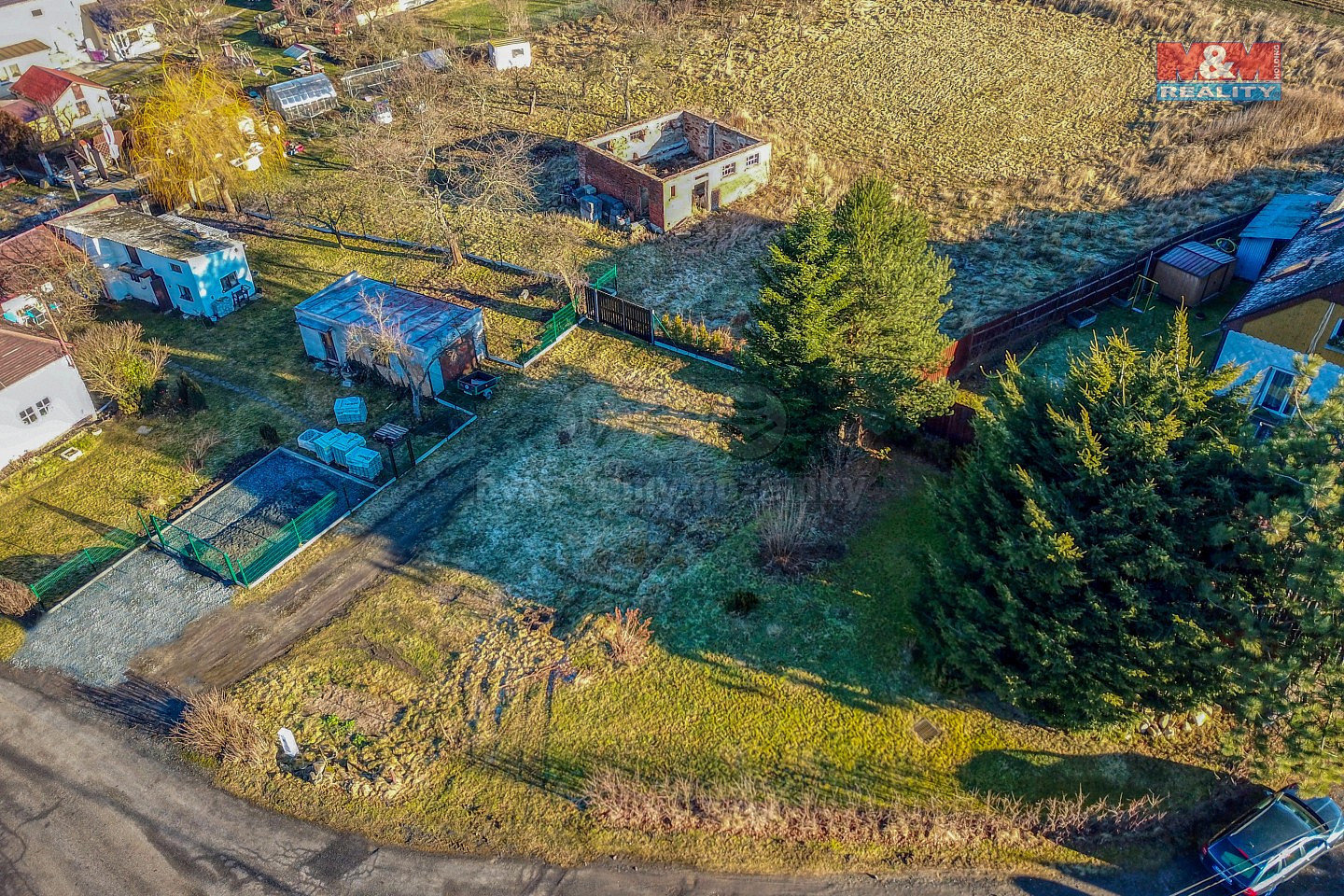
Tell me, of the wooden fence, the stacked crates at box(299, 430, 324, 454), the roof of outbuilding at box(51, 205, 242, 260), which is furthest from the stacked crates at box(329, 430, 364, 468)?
the wooden fence

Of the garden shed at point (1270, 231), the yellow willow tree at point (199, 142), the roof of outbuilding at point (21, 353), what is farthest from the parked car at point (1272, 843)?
the yellow willow tree at point (199, 142)

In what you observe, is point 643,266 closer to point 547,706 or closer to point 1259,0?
point 547,706

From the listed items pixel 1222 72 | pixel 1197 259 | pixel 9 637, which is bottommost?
pixel 9 637

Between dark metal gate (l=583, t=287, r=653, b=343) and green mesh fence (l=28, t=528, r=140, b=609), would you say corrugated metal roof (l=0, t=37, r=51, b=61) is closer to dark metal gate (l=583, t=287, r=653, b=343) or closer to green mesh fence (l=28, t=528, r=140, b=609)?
green mesh fence (l=28, t=528, r=140, b=609)

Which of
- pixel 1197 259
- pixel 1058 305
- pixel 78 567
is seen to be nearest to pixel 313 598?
pixel 78 567

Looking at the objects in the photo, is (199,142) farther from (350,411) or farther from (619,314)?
(619,314)
